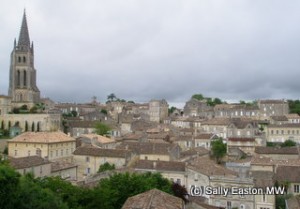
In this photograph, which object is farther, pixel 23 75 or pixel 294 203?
pixel 23 75

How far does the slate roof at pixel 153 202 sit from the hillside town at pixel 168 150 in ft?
0.21

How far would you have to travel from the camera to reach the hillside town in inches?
1318

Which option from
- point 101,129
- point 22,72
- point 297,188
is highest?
point 22,72

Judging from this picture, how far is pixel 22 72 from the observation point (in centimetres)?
8406

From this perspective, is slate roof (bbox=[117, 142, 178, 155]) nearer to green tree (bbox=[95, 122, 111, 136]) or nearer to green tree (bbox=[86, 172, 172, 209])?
green tree (bbox=[95, 122, 111, 136])

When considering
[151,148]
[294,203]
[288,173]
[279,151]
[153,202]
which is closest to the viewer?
[153,202]

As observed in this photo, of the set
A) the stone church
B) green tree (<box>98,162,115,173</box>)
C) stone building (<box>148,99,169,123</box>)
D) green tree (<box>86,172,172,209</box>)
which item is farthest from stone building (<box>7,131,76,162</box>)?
stone building (<box>148,99,169,123</box>)

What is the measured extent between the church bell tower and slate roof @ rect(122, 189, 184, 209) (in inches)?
2582

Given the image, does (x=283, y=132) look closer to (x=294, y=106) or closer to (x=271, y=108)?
(x=271, y=108)

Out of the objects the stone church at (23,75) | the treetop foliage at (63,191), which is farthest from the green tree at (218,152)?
the stone church at (23,75)

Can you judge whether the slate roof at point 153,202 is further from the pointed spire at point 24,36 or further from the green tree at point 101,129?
the pointed spire at point 24,36

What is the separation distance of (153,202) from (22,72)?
70687 millimetres

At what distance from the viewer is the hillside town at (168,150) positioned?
3347 centimetres

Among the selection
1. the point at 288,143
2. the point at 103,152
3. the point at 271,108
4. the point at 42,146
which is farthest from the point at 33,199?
the point at 271,108
